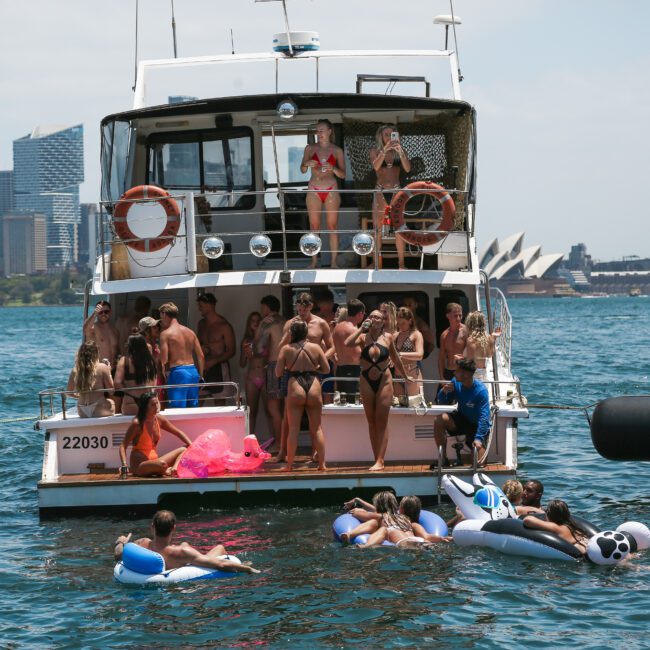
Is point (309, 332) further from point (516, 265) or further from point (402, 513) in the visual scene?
point (516, 265)

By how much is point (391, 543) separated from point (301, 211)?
531 cm

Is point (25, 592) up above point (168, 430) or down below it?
below

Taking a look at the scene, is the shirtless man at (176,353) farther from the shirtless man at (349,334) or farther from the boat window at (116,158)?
the boat window at (116,158)

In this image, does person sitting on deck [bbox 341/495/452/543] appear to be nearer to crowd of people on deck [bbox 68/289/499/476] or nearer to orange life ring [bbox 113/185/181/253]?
crowd of people on deck [bbox 68/289/499/476]

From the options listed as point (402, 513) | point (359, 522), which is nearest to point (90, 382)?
point (359, 522)

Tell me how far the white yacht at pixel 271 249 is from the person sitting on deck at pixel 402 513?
0.54 m

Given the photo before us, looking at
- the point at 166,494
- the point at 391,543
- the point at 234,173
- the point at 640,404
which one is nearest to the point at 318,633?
the point at 391,543

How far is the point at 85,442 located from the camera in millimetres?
13805

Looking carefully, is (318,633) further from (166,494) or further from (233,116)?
(233,116)

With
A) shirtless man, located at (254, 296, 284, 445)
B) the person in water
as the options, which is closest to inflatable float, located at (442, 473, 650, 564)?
the person in water

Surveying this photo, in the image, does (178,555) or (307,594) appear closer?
(307,594)

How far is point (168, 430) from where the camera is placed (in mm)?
13586

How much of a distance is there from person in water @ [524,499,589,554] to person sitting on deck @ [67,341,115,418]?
4807 mm

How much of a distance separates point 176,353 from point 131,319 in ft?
6.45
